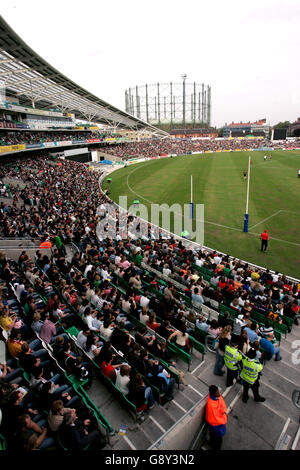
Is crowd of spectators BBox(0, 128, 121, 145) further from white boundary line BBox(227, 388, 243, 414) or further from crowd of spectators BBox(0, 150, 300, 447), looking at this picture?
white boundary line BBox(227, 388, 243, 414)

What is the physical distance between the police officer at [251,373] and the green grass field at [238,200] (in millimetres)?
9855

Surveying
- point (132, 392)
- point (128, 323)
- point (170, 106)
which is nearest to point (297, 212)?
point (128, 323)

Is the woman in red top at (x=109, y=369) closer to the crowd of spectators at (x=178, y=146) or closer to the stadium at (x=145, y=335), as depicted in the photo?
the stadium at (x=145, y=335)

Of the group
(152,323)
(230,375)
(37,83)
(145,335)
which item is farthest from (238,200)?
(37,83)

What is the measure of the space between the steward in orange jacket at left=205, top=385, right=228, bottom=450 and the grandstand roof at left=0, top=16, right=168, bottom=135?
31.5 m

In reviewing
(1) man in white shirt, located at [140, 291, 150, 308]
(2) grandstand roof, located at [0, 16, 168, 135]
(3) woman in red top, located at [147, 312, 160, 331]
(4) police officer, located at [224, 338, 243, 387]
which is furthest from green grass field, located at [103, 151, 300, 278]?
(2) grandstand roof, located at [0, 16, 168, 135]

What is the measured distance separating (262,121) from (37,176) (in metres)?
186

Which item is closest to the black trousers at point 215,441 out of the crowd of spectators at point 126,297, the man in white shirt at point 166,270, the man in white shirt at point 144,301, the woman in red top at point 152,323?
the crowd of spectators at point 126,297

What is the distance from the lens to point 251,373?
17.2ft

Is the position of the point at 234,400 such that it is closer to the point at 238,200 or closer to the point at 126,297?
the point at 126,297

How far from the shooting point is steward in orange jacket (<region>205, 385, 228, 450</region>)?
456 centimetres

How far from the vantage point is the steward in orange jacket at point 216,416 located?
4562 mm

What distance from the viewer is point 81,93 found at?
5462 cm
